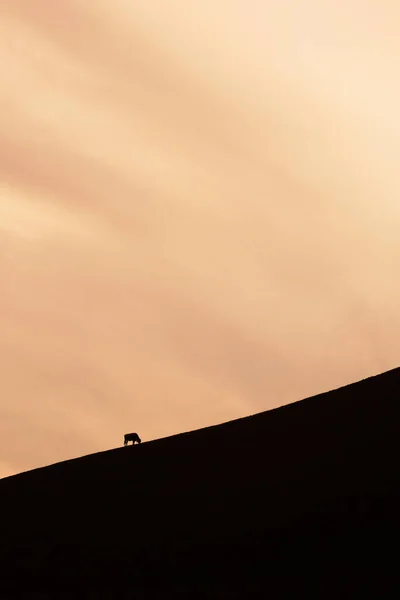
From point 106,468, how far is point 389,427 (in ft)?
19.6

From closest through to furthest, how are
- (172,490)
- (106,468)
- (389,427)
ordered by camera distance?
(389,427), (172,490), (106,468)

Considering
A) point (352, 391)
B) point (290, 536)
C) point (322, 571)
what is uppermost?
point (352, 391)

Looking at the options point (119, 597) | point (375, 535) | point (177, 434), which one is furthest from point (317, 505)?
point (177, 434)

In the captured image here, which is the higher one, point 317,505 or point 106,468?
point 106,468

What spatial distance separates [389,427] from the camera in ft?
41.7

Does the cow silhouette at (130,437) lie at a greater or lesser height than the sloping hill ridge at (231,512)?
greater

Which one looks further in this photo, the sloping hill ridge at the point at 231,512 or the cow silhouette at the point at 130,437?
the cow silhouette at the point at 130,437

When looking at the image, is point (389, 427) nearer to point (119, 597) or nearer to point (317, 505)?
point (317, 505)

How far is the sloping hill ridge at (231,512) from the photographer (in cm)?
1045

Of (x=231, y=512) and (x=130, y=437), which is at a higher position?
(x=130, y=437)

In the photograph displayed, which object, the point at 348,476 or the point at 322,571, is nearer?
the point at 322,571

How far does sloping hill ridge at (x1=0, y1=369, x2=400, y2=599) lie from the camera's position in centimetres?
1045

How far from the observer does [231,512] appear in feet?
41.7

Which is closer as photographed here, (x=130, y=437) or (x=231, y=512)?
(x=231, y=512)
